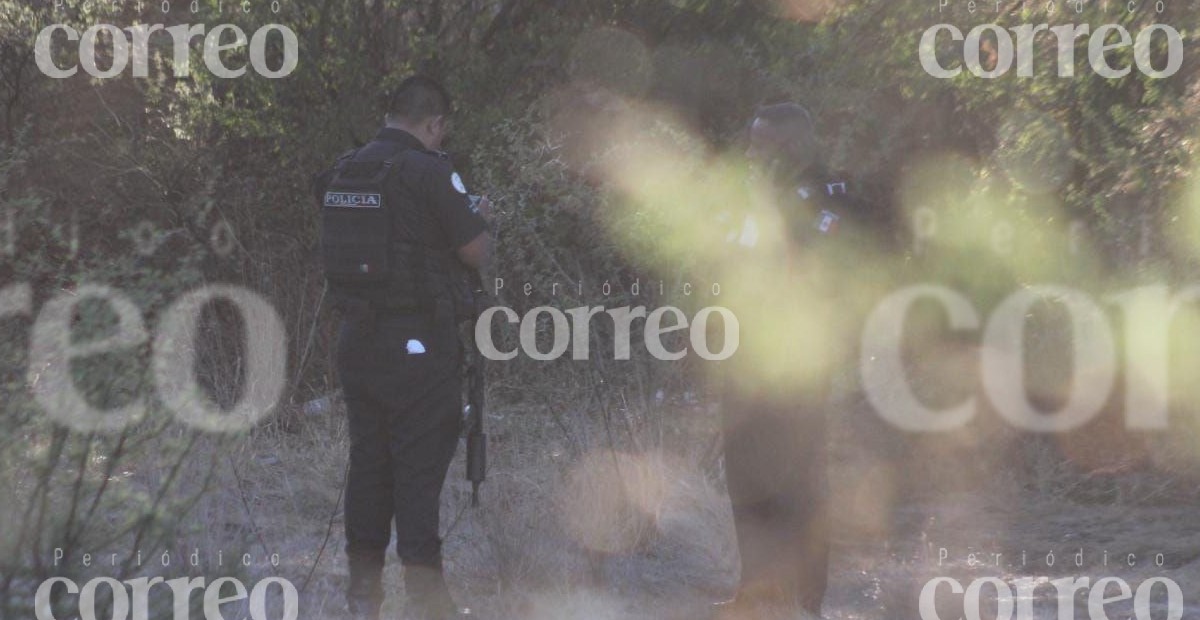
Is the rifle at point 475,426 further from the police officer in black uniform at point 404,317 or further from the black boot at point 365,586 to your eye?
the black boot at point 365,586

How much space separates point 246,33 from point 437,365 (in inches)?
198

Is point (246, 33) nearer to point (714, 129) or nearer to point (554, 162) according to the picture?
point (554, 162)

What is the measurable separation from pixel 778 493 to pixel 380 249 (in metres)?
1.58

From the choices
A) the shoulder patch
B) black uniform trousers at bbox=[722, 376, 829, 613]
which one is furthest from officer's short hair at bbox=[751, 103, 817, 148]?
Answer: black uniform trousers at bbox=[722, 376, 829, 613]

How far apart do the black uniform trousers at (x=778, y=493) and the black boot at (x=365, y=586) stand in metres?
1.23

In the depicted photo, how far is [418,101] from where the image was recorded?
481cm

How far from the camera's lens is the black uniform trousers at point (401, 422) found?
477 cm

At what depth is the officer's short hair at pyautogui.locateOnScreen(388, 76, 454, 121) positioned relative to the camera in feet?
15.8

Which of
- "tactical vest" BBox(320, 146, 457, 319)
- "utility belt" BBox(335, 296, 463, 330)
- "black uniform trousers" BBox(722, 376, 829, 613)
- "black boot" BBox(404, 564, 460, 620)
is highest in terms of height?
"tactical vest" BBox(320, 146, 457, 319)

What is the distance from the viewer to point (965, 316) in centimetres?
942

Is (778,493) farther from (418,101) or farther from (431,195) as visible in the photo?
(418,101)

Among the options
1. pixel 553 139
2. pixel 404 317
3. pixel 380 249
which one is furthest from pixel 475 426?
pixel 553 139

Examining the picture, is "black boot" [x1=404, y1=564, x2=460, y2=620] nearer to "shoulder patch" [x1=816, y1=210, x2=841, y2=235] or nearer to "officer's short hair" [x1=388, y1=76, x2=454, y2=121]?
"officer's short hair" [x1=388, y1=76, x2=454, y2=121]

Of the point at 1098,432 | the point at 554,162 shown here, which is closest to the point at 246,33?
the point at 554,162
